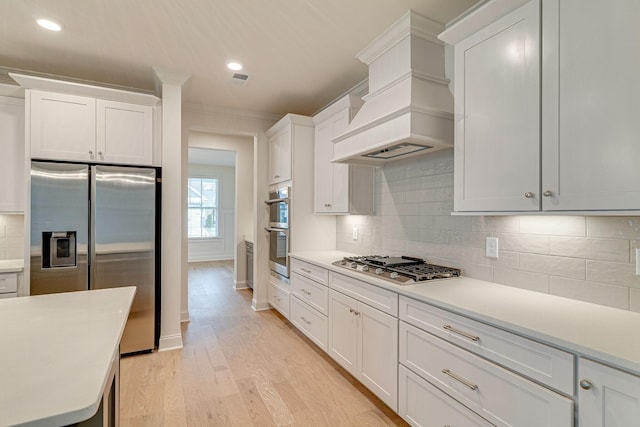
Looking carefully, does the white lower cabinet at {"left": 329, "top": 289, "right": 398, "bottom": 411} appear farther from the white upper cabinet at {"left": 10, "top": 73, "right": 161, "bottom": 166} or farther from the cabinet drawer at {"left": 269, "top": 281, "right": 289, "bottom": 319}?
the white upper cabinet at {"left": 10, "top": 73, "right": 161, "bottom": 166}

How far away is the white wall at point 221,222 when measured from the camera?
334 inches

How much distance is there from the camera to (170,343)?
3092 mm

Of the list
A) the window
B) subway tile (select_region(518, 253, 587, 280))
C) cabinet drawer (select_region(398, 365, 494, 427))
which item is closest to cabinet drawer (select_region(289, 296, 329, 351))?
cabinet drawer (select_region(398, 365, 494, 427))

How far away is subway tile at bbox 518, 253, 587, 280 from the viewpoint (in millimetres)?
1613

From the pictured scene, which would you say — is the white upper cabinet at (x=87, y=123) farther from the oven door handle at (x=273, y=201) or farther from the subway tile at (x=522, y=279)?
the subway tile at (x=522, y=279)

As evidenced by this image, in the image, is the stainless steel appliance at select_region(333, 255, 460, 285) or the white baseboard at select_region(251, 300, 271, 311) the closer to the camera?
the stainless steel appliance at select_region(333, 255, 460, 285)

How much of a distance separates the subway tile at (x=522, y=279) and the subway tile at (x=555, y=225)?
0.81ft

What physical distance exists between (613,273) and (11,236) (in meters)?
4.64

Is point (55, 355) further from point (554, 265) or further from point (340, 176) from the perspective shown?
point (340, 176)

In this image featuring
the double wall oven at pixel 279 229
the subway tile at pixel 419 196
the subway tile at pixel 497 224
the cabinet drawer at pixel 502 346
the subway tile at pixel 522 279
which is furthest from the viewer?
the double wall oven at pixel 279 229

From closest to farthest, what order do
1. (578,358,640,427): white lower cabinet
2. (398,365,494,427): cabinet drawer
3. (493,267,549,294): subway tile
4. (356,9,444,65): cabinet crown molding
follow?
1. (578,358,640,427): white lower cabinet
2. (398,365,494,427): cabinet drawer
3. (493,267,549,294): subway tile
4. (356,9,444,65): cabinet crown molding

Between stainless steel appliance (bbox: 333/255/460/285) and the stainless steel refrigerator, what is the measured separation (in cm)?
184

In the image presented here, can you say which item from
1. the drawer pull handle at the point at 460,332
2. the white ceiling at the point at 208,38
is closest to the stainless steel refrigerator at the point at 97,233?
the white ceiling at the point at 208,38

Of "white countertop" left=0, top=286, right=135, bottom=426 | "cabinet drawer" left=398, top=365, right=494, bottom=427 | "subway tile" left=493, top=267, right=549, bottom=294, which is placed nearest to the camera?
"white countertop" left=0, top=286, right=135, bottom=426
